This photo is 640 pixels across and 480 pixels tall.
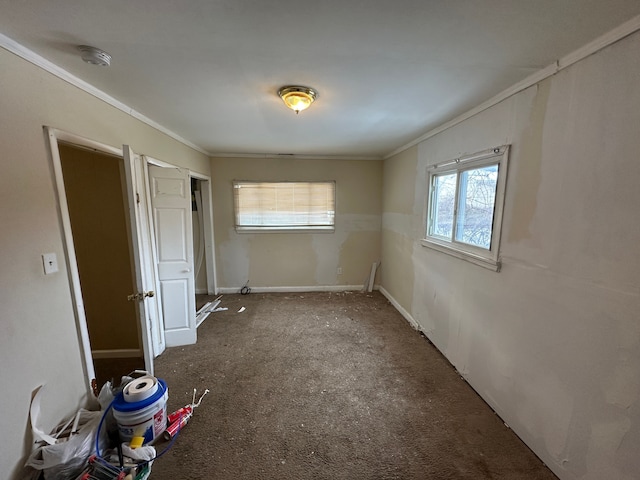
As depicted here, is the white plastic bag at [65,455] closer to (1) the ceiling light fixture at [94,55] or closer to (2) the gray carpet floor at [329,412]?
(2) the gray carpet floor at [329,412]

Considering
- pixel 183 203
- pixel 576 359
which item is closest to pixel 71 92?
pixel 183 203

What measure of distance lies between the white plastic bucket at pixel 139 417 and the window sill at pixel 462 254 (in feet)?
8.43

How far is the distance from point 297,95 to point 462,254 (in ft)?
6.36

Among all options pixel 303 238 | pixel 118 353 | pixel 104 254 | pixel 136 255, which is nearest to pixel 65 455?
pixel 136 255

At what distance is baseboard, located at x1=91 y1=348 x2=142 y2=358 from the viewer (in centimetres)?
264

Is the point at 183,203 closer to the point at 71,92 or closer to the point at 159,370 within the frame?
the point at 71,92

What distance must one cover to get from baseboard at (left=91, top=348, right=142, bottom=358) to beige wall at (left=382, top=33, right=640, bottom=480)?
327 centimetres

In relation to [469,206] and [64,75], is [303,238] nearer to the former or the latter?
[469,206]

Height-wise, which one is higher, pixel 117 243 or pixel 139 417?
pixel 117 243

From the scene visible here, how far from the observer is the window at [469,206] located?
1985 millimetres

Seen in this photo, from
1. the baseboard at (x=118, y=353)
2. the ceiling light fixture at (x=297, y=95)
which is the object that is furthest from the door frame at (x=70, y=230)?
the ceiling light fixture at (x=297, y=95)

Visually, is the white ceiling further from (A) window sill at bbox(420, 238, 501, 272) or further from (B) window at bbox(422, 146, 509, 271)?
(A) window sill at bbox(420, 238, 501, 272)

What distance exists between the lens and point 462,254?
2.36m

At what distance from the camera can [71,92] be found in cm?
169
